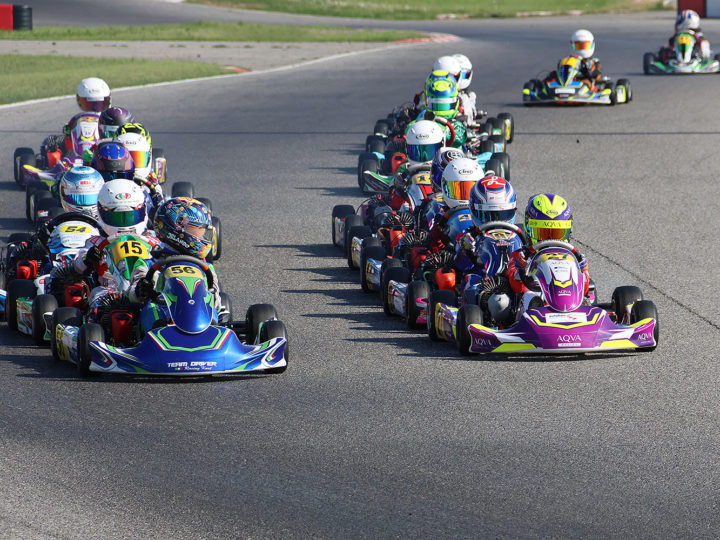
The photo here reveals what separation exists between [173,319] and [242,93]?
17287mm

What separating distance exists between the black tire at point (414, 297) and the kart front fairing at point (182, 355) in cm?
159

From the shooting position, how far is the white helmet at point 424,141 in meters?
14.0

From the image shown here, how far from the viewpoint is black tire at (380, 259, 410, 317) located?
401 inches

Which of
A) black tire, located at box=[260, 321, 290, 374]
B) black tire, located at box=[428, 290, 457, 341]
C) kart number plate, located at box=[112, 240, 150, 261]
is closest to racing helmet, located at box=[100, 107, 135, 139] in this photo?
kart number plate, located at box=[112, 240, 150, 261]

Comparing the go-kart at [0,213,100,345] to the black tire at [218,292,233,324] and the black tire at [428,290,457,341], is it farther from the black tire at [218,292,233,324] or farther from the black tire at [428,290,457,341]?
the black tire at [428,290,457,341]

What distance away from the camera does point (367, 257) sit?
36.2ft

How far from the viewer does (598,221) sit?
14398mm

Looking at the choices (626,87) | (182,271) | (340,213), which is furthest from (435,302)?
(626,87)

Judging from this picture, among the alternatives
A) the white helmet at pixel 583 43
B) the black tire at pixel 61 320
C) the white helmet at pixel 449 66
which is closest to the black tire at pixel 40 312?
the black tire at pixel 61 320

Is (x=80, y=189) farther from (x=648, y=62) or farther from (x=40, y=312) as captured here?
(x=648, y=62)

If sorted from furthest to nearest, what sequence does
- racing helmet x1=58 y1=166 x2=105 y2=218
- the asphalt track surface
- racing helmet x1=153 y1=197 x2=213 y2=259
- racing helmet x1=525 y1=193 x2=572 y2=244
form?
racing helmet x1=58 y1=166 x2=105 y2=218
racing helmet x1=525 y1=193 x2=572 y2=244
racing helmet x1=153 y1=197 x2=213 y2=259
the asphalt track surface

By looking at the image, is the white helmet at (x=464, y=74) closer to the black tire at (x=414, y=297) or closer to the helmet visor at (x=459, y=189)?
the helmet visor at (x=459, y=189)

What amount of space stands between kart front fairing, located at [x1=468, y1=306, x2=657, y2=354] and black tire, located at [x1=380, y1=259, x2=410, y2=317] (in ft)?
4.75

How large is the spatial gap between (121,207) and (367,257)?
6.89 ft
